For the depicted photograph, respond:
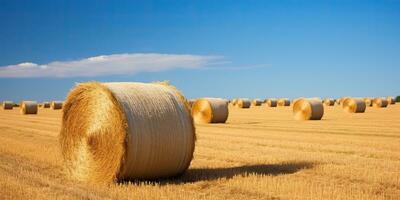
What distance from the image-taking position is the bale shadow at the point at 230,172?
852cm

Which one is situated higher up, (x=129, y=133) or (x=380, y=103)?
(x=129, y=133)

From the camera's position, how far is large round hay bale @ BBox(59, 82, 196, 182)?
27.0 feet

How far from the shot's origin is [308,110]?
86.8 ft

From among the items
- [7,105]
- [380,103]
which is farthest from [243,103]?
[7,105]

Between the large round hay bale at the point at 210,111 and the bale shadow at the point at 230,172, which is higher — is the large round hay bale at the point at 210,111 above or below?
above

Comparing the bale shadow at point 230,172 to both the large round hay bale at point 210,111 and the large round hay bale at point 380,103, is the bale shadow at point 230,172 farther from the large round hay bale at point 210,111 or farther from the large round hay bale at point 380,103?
the large round hay bale at point 380,103

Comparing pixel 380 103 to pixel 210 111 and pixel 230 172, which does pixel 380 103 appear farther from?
pixel 230 172

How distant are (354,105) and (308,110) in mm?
8962

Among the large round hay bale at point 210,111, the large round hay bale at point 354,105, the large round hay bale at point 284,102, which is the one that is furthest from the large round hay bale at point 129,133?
the large round hay bale at point 284,102

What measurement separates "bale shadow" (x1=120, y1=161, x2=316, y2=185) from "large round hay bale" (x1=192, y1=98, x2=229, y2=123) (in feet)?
44.8

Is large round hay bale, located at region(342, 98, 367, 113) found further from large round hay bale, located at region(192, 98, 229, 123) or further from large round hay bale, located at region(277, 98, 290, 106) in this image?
large round hay bale, located at region(277, 98, 290, 106)

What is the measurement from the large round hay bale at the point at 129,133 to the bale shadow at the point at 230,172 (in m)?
0.19

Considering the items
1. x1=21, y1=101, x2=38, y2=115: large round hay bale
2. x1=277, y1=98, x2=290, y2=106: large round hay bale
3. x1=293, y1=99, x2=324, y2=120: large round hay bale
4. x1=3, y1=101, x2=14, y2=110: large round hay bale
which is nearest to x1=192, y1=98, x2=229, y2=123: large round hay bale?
x1=293, y1=99, x2=324, y2=120: large round hay bale

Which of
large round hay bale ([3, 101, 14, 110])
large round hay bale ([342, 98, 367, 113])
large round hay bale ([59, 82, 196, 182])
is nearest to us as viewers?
large round hay bale ([59, 82, 196, 182])
